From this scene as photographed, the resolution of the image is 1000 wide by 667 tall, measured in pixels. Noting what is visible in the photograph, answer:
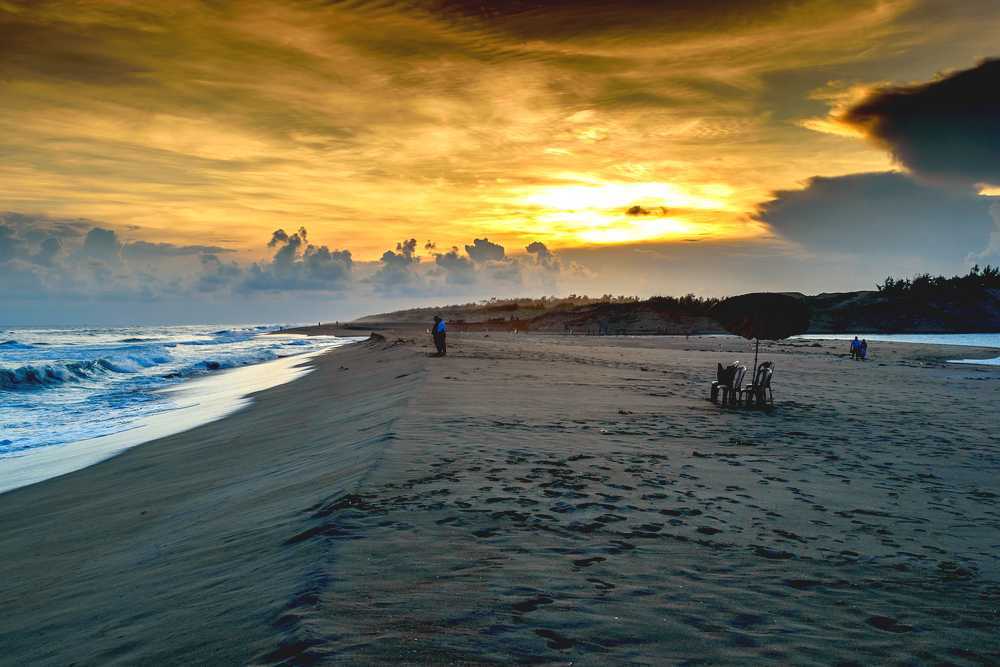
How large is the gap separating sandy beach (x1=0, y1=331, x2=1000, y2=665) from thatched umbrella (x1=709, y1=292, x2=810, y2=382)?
475cm

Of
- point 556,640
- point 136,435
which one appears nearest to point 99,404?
point 136,435

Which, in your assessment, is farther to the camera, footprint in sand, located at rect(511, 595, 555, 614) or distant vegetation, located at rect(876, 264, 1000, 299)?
distant vegetation, located at rect(876, 264, 1000, 299)

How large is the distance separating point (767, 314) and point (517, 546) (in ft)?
44.6

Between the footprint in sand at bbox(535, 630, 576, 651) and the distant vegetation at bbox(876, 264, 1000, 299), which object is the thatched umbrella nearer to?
the footprint in sand at bbox(535, 630, 576, 651)

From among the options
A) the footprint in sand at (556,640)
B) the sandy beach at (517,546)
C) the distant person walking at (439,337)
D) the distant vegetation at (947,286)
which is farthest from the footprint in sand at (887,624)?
the distant vegetation at (947,286)

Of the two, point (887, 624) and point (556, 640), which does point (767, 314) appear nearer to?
point (887, 624)

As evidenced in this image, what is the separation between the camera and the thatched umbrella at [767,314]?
639 inches

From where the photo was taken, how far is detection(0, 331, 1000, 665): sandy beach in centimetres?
366

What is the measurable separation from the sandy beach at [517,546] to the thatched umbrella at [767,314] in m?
4.75

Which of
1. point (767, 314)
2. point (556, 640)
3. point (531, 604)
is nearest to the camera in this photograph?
point (556, 640)

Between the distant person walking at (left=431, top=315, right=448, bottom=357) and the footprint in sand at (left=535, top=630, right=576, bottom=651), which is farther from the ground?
the distant person walking at (left=431, top=315, right=448, bottom=357)

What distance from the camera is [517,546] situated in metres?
5.00

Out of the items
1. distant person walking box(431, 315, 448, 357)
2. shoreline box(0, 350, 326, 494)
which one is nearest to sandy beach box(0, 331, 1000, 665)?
shoreline box(0, 350, 326, 494)

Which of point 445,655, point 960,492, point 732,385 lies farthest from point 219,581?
point 732,385
